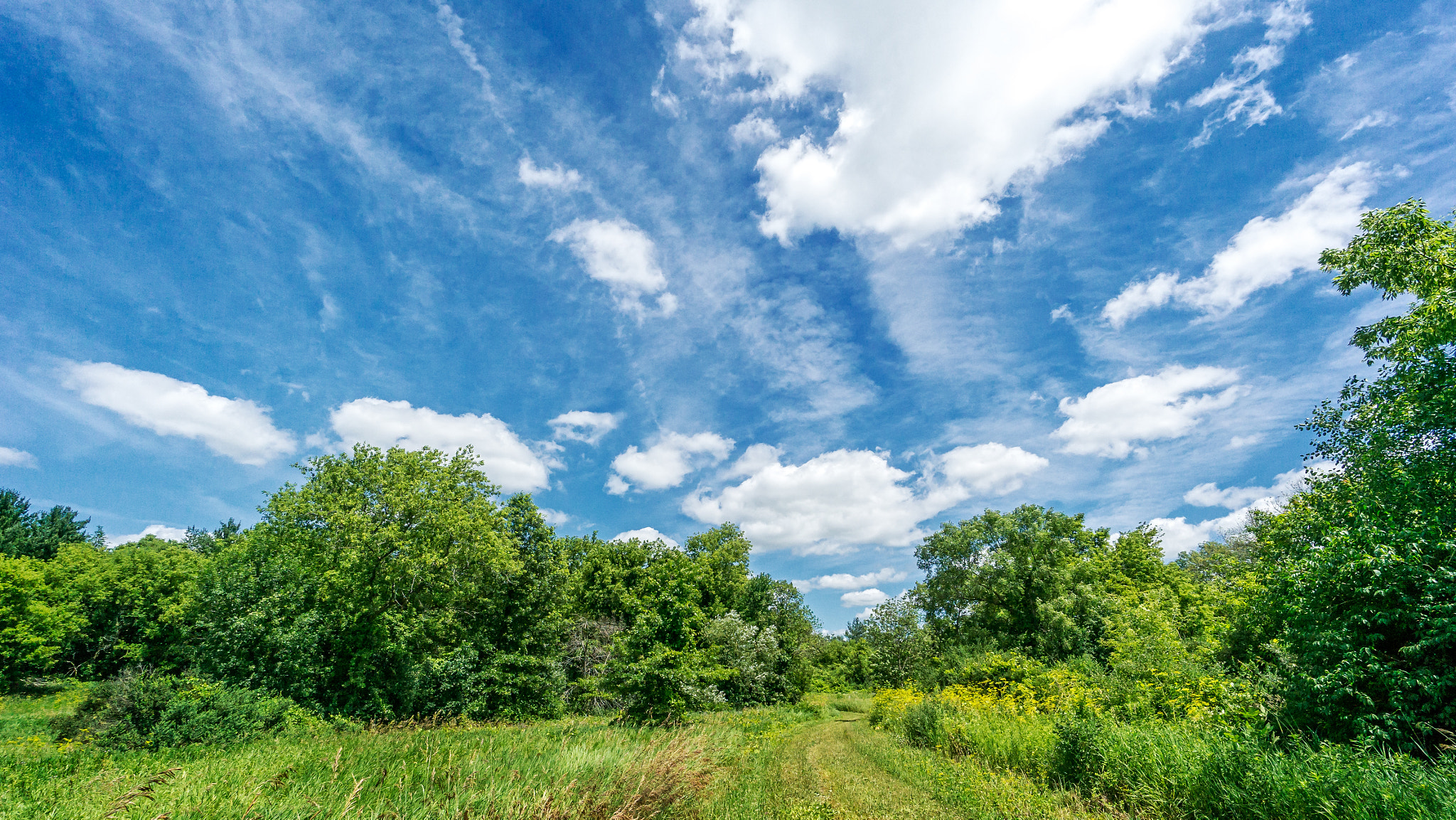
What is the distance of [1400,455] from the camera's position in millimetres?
14016

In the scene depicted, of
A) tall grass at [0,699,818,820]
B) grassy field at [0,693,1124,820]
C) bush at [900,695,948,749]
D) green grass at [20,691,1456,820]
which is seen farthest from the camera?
bush at [900,695,948,749]

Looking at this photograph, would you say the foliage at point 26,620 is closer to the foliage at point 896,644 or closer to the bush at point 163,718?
the bush at point 163,718

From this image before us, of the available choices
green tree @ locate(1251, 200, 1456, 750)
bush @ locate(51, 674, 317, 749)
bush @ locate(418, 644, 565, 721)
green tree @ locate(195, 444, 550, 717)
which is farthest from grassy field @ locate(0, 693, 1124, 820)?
bush @ locate(418, 644, 565, 721)

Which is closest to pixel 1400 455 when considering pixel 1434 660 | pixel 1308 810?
pixel 1434 660

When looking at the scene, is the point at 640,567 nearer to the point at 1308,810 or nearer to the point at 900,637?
the point at 900,637

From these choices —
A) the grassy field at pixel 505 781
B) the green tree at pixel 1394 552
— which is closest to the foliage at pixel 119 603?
the grassy field at pixel 505 781

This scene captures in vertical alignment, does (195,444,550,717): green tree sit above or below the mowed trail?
above

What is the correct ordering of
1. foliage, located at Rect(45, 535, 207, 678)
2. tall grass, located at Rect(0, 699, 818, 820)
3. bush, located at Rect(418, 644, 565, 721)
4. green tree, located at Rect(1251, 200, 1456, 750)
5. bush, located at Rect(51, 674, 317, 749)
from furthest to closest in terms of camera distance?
foliage, located at Rect(45, 535, 207, 678)
bush, located at Rect(418, 644, 565, 721)
bush, located at Rect(51, 674, 317, 749)
green tree, located at Rect(1251, 200, 1456, 750)
tall grass, located at Rect(0, 699, 818, 820)

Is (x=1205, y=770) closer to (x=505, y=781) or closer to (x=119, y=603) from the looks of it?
(x=505, y=781)

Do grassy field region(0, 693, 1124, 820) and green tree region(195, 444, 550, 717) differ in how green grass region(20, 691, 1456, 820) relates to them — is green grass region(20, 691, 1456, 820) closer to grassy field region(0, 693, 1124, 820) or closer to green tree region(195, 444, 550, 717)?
grassy field region(0, 693, 1124, 820)

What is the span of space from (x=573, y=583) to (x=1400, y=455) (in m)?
38.5

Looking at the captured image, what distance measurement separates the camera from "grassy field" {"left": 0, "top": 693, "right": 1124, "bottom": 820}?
16.6 ft

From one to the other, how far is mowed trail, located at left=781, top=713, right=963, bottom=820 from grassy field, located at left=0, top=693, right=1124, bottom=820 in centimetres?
7

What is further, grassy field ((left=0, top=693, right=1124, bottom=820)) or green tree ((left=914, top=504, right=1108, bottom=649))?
green tree ((left=914, top=504, right=1108, bottom=649))
